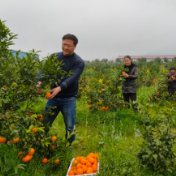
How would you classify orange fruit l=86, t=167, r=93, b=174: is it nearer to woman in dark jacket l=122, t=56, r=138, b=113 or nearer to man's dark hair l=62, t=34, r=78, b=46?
man's dark hair l=62, t=34, r=78, b=46

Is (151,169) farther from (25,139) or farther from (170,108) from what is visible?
(25,139)

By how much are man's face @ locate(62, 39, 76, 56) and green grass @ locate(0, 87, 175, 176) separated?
0.82 meters

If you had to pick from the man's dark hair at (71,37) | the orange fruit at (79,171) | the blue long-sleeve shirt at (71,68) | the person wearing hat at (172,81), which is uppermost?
the man's dark hair at (71,37)

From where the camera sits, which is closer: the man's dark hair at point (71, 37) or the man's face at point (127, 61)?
the man's dark hair at point (71, 37)

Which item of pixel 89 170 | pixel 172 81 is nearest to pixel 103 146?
pixel 89 170

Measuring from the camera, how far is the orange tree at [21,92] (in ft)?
5.84

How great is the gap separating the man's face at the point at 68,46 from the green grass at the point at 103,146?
82 cm

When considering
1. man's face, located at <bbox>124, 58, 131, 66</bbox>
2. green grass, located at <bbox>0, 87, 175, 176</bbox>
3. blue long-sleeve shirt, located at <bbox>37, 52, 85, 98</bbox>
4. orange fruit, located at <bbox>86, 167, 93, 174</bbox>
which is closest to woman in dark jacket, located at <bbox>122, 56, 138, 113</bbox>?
man's face, located at <bbox>124, 58, 131, 66</bbox>

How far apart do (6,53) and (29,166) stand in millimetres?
1334

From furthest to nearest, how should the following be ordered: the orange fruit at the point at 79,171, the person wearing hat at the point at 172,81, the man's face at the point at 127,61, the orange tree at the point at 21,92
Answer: the person wearing hat at the point at 172,81
the man's face at the point at 127,61
the orange fruit at the point at 79,171
the orange tree at the point at 21,92

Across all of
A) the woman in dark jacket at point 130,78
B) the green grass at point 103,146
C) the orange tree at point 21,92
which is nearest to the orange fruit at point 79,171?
the green grass at point 103,146

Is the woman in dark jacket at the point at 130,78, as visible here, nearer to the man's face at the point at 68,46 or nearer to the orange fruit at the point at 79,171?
the man's face at the point at 68,46

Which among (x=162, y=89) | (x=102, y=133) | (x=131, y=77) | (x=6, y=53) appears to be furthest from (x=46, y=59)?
(x=162, y=89)

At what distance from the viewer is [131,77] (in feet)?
16.0
